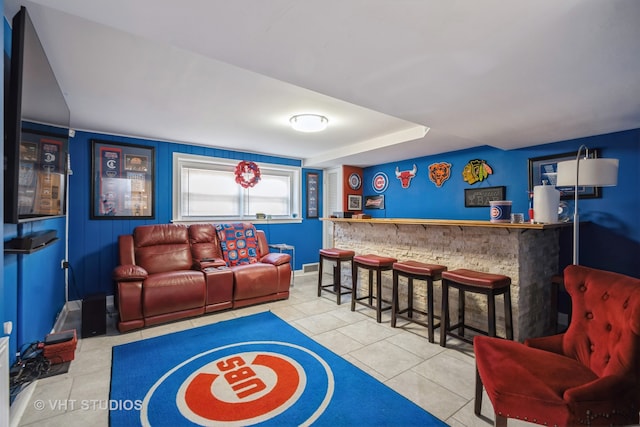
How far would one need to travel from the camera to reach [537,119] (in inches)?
101

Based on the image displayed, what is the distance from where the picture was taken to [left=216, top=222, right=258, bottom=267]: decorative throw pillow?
439cm

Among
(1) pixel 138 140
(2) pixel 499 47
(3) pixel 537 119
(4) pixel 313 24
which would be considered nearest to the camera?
(4) pixel 313 24

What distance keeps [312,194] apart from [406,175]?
1.91 metres

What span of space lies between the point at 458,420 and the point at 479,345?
1.61 feet

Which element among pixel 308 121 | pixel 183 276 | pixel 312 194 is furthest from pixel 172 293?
pixel 312 194

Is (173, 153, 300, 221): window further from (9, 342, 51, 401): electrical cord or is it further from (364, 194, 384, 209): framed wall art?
(9, 342, 51, 401): electrical cord

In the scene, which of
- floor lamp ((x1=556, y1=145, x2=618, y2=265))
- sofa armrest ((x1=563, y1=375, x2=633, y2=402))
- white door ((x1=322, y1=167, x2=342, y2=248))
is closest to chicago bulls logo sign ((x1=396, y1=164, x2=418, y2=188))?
white door ((x1=322, y1=167, x2=342, y2=248))

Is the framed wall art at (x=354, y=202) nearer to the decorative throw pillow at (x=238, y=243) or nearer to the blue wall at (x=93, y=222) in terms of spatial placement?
the decorative throw pillow at (x=238, y=243)

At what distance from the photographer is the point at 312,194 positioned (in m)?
5.97

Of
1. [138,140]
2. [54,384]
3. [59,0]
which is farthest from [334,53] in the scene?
[138,140]

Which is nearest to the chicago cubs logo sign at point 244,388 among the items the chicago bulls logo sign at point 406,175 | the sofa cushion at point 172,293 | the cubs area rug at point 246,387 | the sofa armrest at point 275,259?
the cubs area rug at point 246,387

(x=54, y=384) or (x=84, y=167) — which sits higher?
(x=84, y=167)

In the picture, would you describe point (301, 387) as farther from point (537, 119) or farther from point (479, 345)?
point (537, 119)

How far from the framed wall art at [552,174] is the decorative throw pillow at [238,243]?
383 centimetres
